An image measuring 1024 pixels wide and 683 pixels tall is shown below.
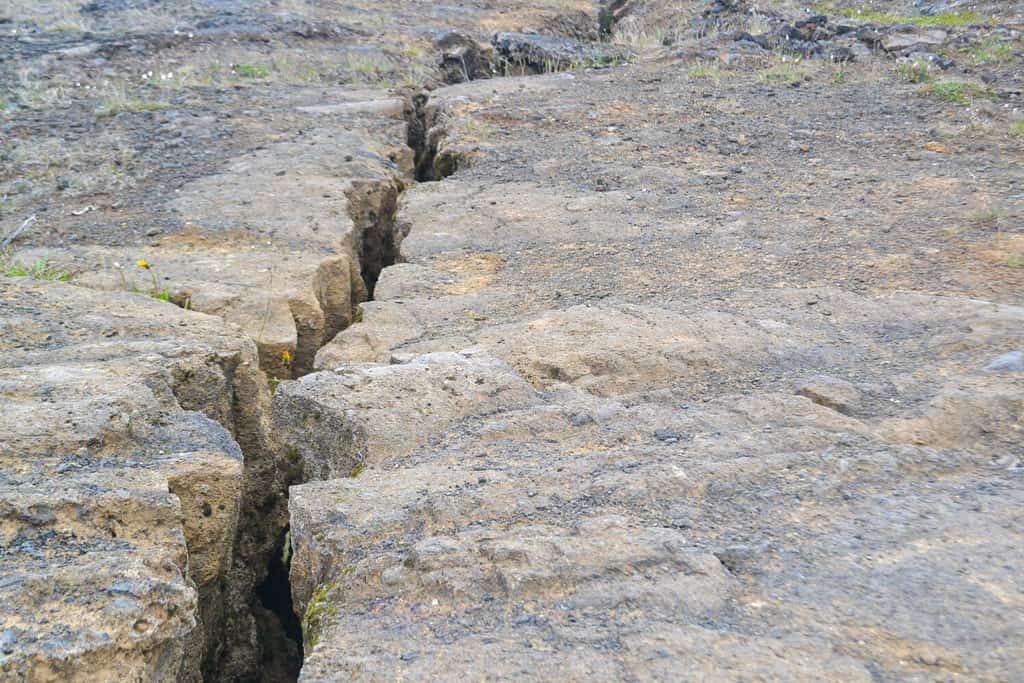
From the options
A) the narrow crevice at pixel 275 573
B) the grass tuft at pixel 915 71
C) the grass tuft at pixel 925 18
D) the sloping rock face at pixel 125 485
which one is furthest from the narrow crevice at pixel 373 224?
the grass tuft at pixel 925 18

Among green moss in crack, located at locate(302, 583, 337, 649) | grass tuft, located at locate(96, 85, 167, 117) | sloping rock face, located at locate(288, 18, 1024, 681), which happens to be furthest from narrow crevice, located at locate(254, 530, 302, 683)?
grass tuft, located at locate(96, 85, 167, 117)

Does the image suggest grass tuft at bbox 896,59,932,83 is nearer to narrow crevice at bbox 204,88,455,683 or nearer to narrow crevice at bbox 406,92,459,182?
narrow crevice at bbox 406,92,459,182

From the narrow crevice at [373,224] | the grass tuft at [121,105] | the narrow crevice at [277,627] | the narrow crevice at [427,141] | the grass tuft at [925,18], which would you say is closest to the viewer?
the narrow crevice at [277,627]

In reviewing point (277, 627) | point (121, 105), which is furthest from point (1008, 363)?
point (121, 105)

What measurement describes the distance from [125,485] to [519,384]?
1.11 meters

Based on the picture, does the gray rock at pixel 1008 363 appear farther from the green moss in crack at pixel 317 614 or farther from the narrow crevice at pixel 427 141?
the narrow crevice at pixel 427 141

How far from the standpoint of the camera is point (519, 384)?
2.69 metres

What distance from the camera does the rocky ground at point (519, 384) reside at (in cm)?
169

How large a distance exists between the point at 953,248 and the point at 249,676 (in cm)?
299

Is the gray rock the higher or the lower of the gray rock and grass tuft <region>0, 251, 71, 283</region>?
the lower

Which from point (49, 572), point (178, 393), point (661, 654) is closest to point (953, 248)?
point (661, 654)

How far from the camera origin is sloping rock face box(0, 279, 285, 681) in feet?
5.41

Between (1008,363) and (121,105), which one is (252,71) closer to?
(121,105)

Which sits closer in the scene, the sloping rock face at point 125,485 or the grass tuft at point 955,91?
the sloping rock face at point 125,485
